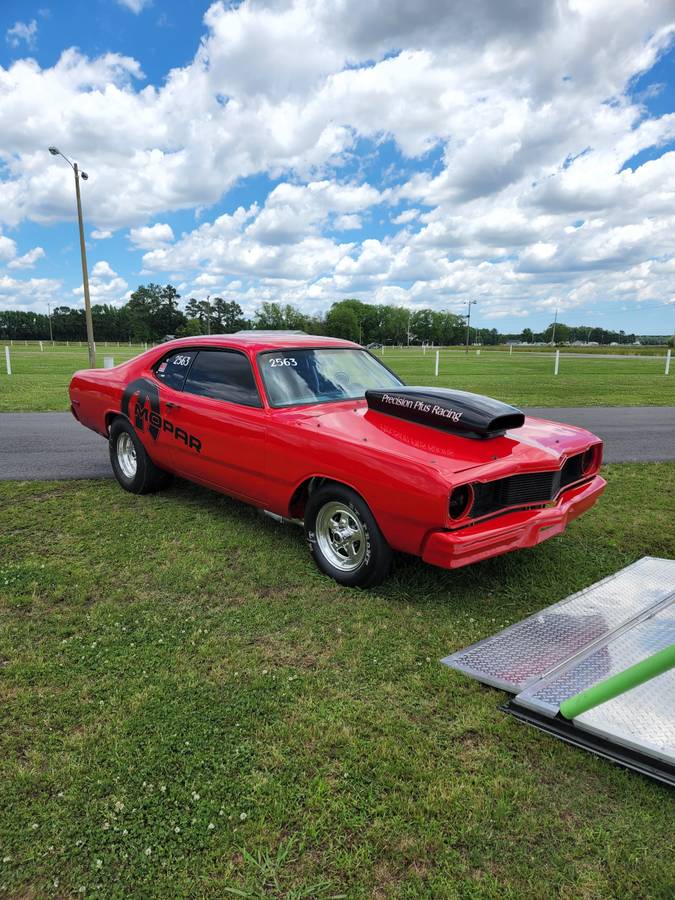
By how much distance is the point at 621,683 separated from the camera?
2139mm

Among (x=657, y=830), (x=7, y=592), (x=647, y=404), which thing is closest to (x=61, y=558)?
(x=7, y=592)

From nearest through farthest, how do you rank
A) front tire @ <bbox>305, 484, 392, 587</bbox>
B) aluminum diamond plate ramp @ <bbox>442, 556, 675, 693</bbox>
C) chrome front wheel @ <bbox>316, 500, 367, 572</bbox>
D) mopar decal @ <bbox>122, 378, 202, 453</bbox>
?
aluminum diamond plate ramp @ <bbox>442, 556, 675, 693</bbox> → front tire @ <bbox>305, 484, 392, 587</bbox> → chrome front wheel @ <bbox>316, 500, 367, 572</bbox> → mopar decal @ <bbox>122, 378, 202, 453</bbox>

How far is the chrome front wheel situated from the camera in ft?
11.7

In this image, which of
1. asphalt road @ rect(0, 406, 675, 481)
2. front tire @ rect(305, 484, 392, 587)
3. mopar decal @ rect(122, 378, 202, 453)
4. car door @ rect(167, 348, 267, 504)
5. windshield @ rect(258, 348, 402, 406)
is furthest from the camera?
asphalt road @ rect(0, 406, 675, 481)

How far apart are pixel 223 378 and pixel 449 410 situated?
1.92 m

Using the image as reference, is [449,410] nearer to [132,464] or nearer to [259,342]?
[259,342]

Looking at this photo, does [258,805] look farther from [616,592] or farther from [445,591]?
[616,592]

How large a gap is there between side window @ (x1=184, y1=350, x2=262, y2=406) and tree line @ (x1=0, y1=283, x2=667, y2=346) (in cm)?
9697

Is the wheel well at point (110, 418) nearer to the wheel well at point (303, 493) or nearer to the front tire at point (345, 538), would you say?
the wheel well at point (303, 493)

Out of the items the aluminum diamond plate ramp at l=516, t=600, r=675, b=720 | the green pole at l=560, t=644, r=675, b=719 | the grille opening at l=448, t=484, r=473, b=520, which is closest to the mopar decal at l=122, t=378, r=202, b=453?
the grille opening at l=448, t=484, r=473, b=520

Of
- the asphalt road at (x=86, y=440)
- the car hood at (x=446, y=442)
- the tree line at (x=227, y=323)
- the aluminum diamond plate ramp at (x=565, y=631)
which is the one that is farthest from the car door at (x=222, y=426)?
the tree line at (x=227, y=323)

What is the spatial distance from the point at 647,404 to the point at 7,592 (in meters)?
13.8

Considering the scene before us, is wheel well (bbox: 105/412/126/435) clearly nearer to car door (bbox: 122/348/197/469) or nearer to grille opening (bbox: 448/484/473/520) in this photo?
car door (bbox: 122/348/197/469)

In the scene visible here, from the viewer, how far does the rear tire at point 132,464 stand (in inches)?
210
